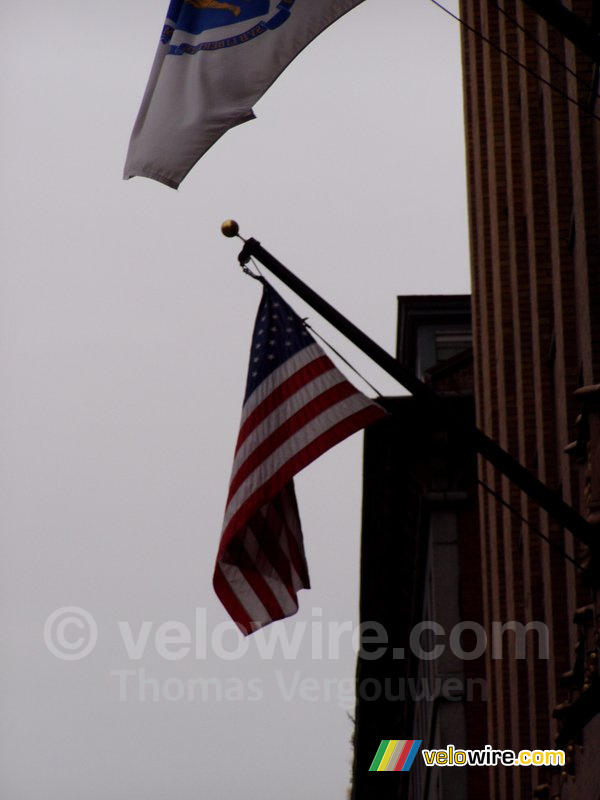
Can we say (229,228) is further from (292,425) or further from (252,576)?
(252,576)

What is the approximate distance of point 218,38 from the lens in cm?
1355

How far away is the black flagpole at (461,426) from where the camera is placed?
41.3 feet

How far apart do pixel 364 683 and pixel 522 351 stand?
2429 centimetres

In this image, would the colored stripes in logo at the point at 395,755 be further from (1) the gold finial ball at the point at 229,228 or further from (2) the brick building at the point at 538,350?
(1) the gold finial ball at the point at 229,228

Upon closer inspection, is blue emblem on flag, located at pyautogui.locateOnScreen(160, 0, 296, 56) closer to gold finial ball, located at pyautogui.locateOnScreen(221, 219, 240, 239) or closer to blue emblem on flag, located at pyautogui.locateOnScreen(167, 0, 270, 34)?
blue emblem on flag, located at pyautogui.locateOnScreen(167, 0, 270, 34)

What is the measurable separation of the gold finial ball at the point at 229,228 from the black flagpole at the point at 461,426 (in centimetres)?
78

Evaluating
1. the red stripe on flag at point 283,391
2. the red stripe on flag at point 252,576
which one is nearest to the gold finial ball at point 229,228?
the red stripe on flag at point 283,391

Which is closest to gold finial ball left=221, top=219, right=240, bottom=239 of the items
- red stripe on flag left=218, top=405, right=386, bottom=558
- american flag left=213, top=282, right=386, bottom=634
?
american flag left=213, top=282, right=386, bottom=634

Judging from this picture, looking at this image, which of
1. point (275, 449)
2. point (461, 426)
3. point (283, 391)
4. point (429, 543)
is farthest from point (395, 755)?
point (461, 426)

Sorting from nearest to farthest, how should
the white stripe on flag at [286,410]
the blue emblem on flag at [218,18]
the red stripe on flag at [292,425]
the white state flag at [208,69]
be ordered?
the white state flag at [208,69], the blue emblem on flag at [218,18], the red stripe on flag at [292,425], the white stripe on flag at [286,410]

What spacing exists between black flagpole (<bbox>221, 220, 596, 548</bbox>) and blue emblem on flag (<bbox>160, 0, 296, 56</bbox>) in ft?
6.38

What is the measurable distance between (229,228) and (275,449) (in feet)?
6.96

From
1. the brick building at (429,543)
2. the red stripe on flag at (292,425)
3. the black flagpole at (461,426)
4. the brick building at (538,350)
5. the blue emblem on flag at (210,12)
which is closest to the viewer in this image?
the black flagpole at (461,426)

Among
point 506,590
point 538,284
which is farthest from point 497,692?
point 538,284
